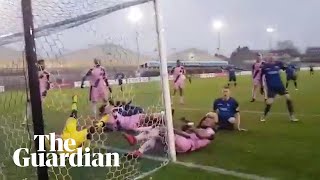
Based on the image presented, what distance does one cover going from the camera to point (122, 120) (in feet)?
18.5

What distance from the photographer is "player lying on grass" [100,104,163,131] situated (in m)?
5.41

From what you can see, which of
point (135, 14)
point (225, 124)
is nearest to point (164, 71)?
point (135, 14)

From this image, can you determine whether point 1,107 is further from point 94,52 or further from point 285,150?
point 285,150

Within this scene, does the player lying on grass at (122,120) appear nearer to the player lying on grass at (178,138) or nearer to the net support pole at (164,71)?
the player lying on grass at (178,138)

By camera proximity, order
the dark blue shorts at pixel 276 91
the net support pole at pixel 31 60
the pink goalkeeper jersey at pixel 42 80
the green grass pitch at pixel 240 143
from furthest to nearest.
Answer: the dark blue shorts at pixel 276 91 < the green grass pitch at pixel 240 143 < the pink goalkeeper jersey at pixel 42 80 < the net support pole at pixel 31 60

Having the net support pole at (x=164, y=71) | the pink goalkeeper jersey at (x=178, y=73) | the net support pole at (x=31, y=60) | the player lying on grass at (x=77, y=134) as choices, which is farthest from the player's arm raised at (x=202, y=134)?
the pink goalkeeper jersey at (x=178, y=73)

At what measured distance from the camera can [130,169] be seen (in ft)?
14.5

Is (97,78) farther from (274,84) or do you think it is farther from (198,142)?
(274,84)

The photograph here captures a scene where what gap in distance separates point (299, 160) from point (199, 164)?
1.19 meters

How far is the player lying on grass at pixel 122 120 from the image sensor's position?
541 cm

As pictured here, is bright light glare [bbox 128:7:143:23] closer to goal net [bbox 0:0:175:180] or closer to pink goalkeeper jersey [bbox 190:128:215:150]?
goal net [bbox 0:0:175:180]

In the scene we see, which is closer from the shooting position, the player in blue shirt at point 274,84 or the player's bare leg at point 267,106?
the player in blue shirt at point 274,84

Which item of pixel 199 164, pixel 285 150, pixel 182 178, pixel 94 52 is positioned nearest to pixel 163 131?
pixel 199 164

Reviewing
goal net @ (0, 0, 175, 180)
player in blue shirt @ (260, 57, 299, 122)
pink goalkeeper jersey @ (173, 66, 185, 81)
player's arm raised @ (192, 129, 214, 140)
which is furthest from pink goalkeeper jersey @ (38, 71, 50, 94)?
pink goalkeeper jersey @ (173, 66, 185, 81)
